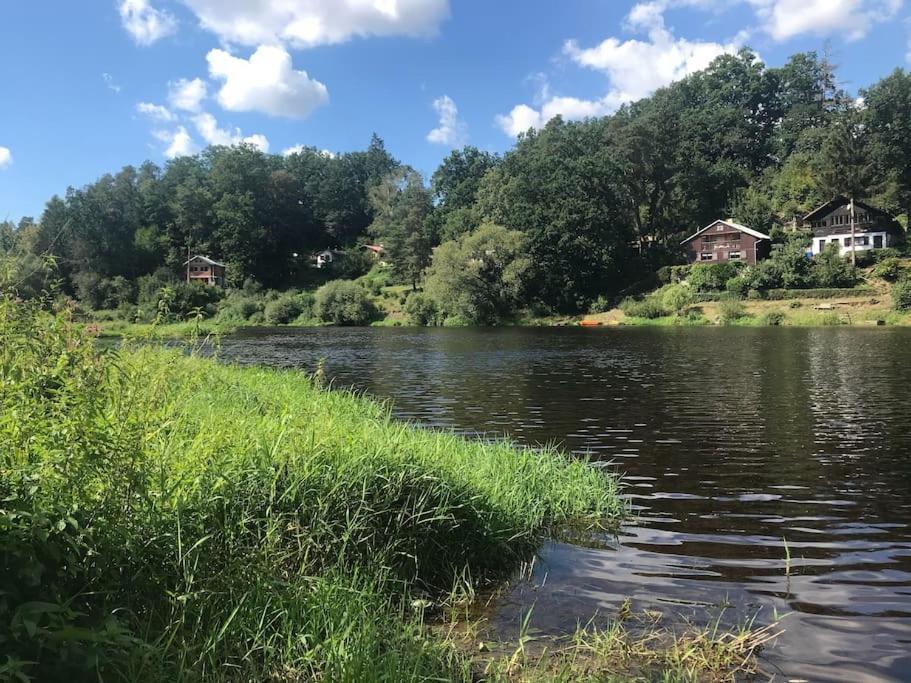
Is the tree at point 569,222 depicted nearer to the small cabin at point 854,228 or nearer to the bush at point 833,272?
the small cabin at point 854,228

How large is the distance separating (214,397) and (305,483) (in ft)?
23.2

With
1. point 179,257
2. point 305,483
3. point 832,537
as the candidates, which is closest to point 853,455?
point 832,537

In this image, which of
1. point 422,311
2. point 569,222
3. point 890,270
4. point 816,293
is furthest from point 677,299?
point 422,311

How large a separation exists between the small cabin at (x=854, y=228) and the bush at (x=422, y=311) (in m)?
49.0

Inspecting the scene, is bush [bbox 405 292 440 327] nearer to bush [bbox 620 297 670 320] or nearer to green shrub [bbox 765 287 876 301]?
bush [bbox 620 297 670 320]

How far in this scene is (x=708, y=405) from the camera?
62.8ft

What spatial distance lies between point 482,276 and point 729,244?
33.9 metres

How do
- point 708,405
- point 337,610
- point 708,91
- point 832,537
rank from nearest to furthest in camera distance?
point 337,610, point 832,537, point 708,405, point 708,91

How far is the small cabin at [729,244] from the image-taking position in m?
83.6

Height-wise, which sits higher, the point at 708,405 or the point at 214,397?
the point at 214,397

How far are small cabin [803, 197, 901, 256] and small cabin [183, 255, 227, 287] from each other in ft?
319

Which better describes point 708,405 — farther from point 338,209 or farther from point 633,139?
point 338,209

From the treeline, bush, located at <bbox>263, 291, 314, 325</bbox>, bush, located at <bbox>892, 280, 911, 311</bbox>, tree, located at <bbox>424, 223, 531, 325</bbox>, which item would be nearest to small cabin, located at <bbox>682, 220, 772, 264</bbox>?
the treeline

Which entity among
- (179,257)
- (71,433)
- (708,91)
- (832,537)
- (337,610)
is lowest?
(832,537)
